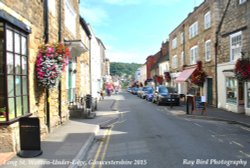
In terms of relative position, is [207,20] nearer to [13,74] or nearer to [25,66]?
[25,66]

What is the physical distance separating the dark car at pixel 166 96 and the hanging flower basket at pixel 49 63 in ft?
59.4

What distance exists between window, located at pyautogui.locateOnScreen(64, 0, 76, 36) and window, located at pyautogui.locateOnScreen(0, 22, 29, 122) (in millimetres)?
7765

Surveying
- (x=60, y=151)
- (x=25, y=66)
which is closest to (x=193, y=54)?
(x=25, y=66)

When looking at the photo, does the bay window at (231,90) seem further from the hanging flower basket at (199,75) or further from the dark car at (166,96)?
the dark car at (166,96)

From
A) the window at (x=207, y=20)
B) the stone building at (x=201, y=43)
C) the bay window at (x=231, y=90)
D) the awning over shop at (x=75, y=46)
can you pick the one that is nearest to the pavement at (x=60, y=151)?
the awning over shop at (x=75, y=46)

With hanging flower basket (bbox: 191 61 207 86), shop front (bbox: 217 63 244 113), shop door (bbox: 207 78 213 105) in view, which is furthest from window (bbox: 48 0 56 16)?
hanging flower basket (bbox: 191 61 207 86)

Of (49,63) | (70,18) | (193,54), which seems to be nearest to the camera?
(49,63)

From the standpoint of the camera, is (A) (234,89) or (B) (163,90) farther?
(B) (163,90)

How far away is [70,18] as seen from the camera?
744 inches

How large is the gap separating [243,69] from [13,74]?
13.9m

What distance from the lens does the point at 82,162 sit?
8.13 m

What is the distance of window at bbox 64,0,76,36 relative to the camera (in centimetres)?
1734

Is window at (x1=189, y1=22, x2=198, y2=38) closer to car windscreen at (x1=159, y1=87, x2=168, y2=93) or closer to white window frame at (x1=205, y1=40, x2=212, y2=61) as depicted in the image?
white window frame at (x1=205, y1=40, x2=212, y2=61)

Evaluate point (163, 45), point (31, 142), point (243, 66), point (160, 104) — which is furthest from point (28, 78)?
point (163, 45)
